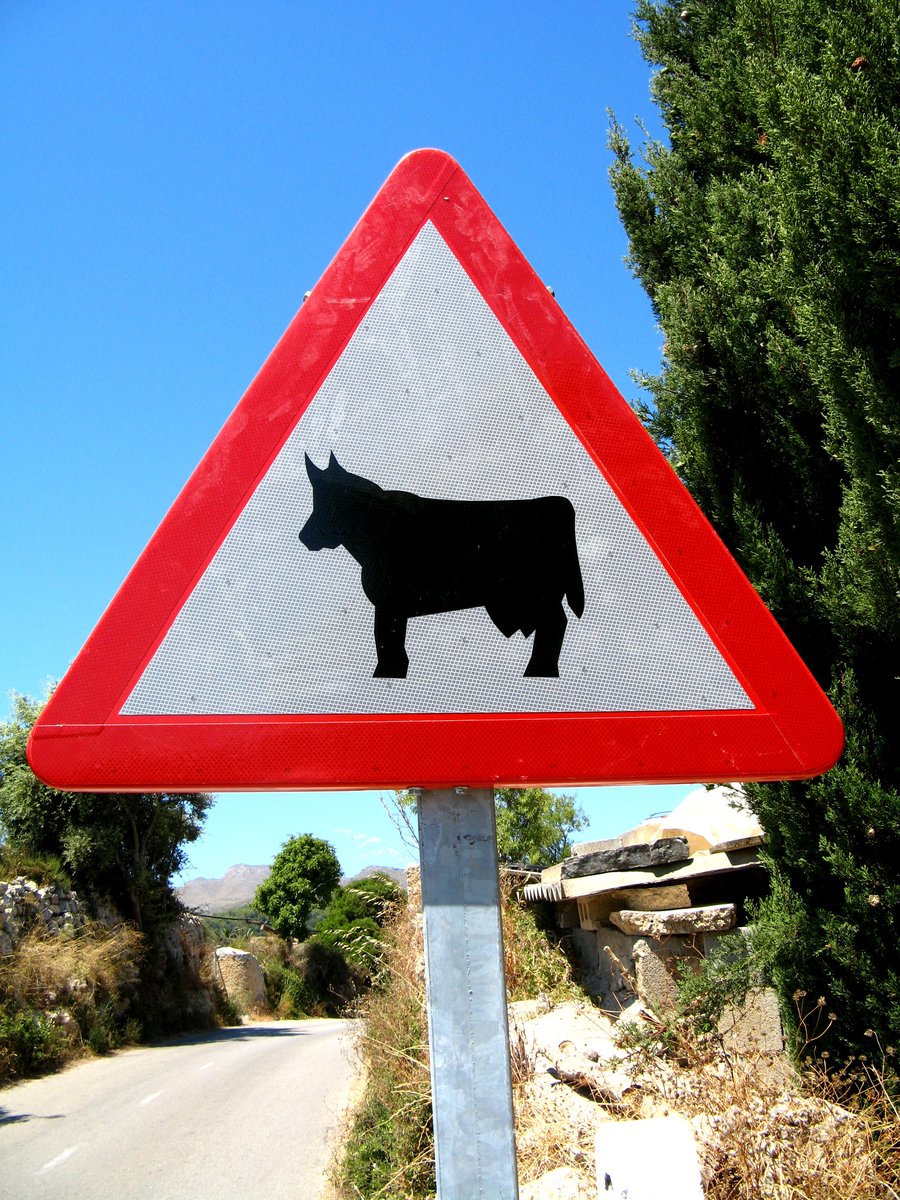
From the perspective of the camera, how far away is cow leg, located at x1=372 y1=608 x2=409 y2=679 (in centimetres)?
124

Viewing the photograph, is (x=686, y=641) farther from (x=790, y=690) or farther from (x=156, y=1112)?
(x=156, y=1112)

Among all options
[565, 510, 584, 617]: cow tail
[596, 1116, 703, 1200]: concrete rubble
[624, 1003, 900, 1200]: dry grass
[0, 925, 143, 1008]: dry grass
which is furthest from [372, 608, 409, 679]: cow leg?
[0, 925, 143, 1008]: dry grass

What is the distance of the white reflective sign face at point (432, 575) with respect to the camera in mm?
1239

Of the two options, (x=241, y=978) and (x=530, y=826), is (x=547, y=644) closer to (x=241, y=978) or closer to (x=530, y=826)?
(x=530, y=826)

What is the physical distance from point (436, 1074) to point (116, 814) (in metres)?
19.0

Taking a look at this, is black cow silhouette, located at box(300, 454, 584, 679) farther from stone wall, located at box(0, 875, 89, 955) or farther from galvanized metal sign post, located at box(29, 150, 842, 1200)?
stone wall, located at box(0, 875, 89, 955)

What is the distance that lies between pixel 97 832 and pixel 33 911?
3.09 meters

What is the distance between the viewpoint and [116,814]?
59.9ft

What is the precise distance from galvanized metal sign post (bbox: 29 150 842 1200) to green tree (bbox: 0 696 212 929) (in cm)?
1610

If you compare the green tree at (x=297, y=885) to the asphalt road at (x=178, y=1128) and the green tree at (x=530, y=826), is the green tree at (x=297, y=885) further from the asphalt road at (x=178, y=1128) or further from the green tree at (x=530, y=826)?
the asphalt road at (x=178, y=1128)

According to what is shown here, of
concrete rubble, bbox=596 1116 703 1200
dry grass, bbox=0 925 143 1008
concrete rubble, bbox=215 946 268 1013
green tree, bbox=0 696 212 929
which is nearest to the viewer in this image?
concrete rubble, bbox=596 1116 703 1200

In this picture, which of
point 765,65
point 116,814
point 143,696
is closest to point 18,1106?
point 116,814

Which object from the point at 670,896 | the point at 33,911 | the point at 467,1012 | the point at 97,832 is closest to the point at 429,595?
the point at 467,1012

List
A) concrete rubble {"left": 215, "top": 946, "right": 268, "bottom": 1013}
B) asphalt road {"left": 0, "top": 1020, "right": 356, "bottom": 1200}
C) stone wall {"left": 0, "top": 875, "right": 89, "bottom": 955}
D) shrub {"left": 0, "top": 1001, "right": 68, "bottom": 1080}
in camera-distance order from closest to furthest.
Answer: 1. asphalt road {"left": 0, "top": 1020, "right": 356, "bottom": 1200}
2. shrub {"left": 0, "top": 1001, "right": 68, "bottom": 1080}
3. stone wall {"left": 0, "top": 875, "right": 89, "bottom": 955}
4. concrete rubble {"left": 215, "top": 946, "right": 268, "bottom": 1013}
